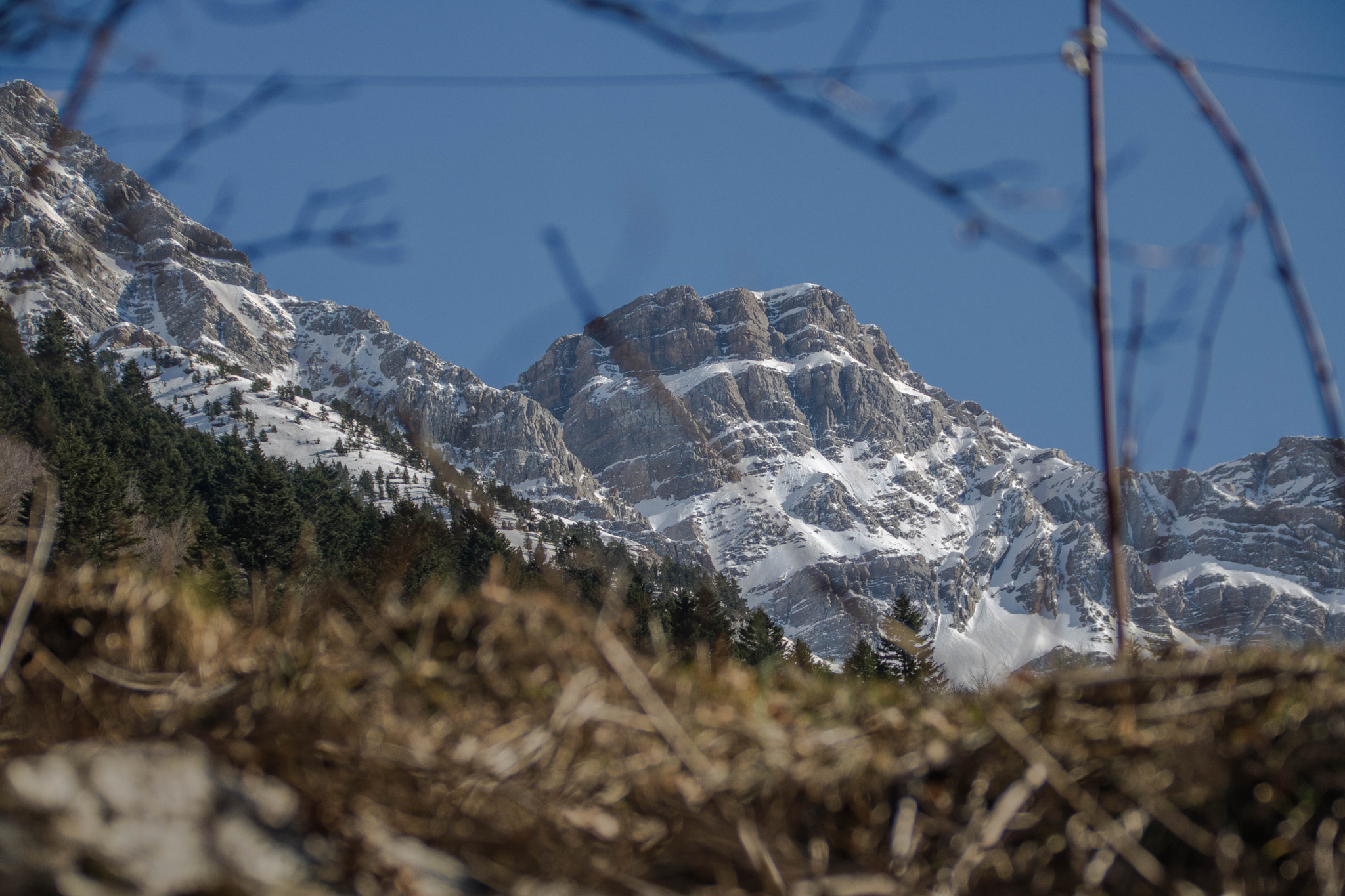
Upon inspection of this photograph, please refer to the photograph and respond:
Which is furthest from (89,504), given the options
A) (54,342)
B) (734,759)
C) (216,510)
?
(54,342)

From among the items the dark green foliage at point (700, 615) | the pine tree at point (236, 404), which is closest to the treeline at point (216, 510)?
the dark green foliage at point (700, 615)

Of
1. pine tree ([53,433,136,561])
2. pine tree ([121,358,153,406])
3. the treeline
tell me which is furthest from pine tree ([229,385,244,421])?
pine tree ([53,433,136,561])

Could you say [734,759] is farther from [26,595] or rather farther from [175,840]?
[26,595]

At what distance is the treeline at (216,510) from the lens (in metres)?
5.41

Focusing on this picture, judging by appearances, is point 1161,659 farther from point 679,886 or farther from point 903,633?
point 679,886

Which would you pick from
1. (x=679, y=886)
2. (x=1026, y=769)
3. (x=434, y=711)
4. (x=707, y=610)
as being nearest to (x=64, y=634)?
(x=434, y=711)

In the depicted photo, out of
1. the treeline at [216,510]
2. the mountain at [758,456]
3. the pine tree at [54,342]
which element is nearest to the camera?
the mountain at [758,456]

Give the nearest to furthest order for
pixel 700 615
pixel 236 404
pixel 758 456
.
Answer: pixel 758 456 < pixel 700 615 < pixel 236 404

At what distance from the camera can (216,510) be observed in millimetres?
53844

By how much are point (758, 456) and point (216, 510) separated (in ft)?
159

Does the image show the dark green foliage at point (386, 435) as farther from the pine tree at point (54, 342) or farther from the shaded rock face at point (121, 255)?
the pine tree at point (54, 342)

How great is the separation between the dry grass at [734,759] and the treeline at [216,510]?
17cm

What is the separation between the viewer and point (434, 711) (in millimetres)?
1138

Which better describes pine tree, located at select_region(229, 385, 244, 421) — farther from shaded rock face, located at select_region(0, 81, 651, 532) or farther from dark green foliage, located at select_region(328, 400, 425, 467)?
dark green foliage, located at select_region(328, 400, 425, 467)
